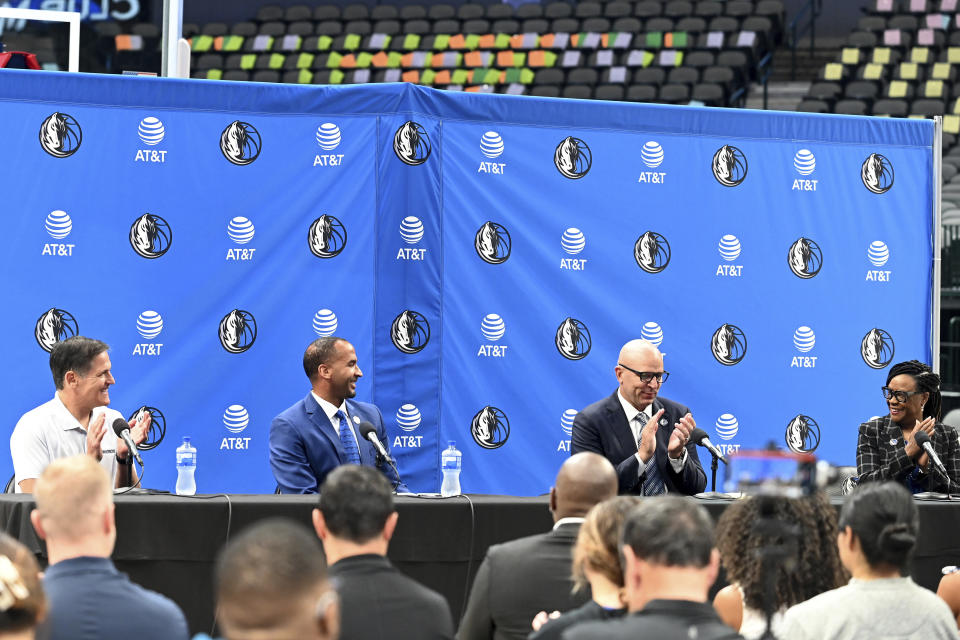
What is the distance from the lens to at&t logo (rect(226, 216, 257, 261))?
244 inches

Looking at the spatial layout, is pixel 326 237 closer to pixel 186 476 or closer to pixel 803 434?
pixel 186 476

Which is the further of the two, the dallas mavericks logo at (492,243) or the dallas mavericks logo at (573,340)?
the dallas mavericks logo at (573,340)

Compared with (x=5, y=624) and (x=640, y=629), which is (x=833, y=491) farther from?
(x=5, y=624)

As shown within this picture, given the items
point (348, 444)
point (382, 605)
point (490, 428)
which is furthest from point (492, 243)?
point (382, 605)

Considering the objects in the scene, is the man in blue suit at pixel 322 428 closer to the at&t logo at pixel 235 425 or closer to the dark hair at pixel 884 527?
the at&t logo at pixel 235 425

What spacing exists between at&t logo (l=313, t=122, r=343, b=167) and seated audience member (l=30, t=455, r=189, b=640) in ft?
12.2

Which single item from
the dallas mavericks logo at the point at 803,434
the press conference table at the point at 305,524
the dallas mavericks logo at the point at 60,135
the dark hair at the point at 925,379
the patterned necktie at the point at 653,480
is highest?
the dallas mavericks logo at the point at 60,135

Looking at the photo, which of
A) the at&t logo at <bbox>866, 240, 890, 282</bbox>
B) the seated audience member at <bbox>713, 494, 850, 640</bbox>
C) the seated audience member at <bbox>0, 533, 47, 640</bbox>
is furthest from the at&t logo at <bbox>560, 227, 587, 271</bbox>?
the seated audience member at <bbox>0, 533, 47, 640</bbox>

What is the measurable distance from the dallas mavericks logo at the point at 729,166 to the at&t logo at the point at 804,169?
31 centimetres

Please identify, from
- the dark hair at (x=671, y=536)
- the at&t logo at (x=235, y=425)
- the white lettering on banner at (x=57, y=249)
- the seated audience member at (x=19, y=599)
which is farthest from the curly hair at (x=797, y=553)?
the white lettering on banner at (x=57, y=249)

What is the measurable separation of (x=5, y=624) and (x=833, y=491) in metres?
4.57

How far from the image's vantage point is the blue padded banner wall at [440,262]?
609 cm

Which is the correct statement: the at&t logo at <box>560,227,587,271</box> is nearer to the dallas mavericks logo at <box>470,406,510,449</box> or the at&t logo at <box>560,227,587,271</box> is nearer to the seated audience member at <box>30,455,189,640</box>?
the dallas mavericks logo at <box>470,406,510,449</box>

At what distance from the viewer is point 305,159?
631cm
